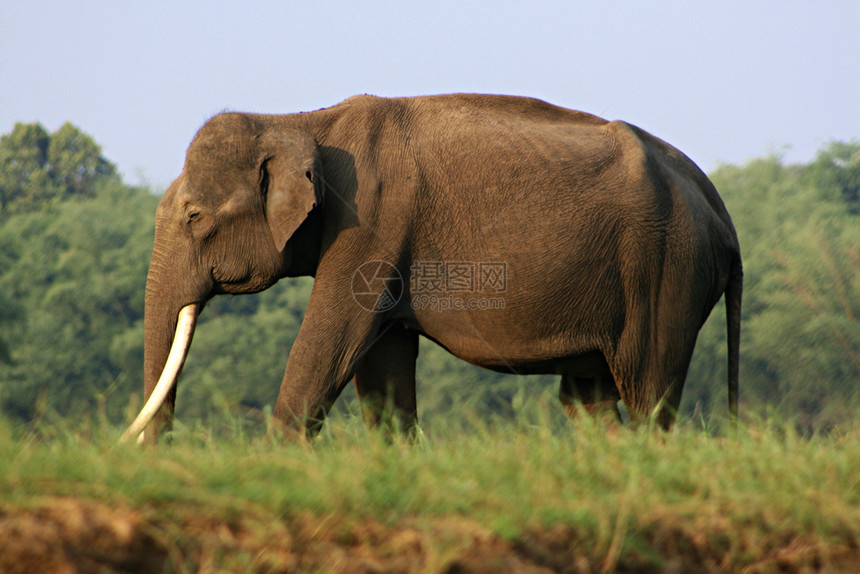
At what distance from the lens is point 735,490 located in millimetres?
3689

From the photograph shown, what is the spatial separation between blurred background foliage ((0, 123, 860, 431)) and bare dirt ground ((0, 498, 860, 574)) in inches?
1162

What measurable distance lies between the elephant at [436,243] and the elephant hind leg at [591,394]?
0.48 meters

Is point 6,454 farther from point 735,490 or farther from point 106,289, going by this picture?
point 106,289

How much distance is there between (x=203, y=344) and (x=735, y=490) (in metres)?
40.9

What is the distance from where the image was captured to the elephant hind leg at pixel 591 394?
6398mm

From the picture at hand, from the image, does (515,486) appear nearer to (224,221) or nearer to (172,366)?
(172,366)

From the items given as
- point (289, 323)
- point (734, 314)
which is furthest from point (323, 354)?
point (289, 323)

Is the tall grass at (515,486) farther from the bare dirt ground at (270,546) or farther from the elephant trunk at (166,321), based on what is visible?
the elephant trunk at (166,321)

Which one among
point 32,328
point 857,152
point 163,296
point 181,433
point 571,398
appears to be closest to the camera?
point 181,433

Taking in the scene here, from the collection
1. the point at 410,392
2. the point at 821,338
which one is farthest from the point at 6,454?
the point at 821,338

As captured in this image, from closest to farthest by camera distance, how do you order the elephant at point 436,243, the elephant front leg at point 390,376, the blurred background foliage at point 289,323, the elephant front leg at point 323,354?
the elephant front leg at point 323,354 < the elephant at point 436,243 < the elephant front leg at point 390,376 < the blurred background foliage at point 289,323

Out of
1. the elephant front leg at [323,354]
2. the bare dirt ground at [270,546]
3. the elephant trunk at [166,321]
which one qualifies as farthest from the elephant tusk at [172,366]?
the bare dirt ground at [270,546]

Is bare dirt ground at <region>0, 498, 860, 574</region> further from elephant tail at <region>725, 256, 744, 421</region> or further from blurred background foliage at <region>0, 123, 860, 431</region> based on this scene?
blurred background foliage at <region>0, 123, 860, 431</region>

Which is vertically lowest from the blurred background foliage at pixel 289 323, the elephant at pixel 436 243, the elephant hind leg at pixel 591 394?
the blurred background foliage at pixel 289 323
